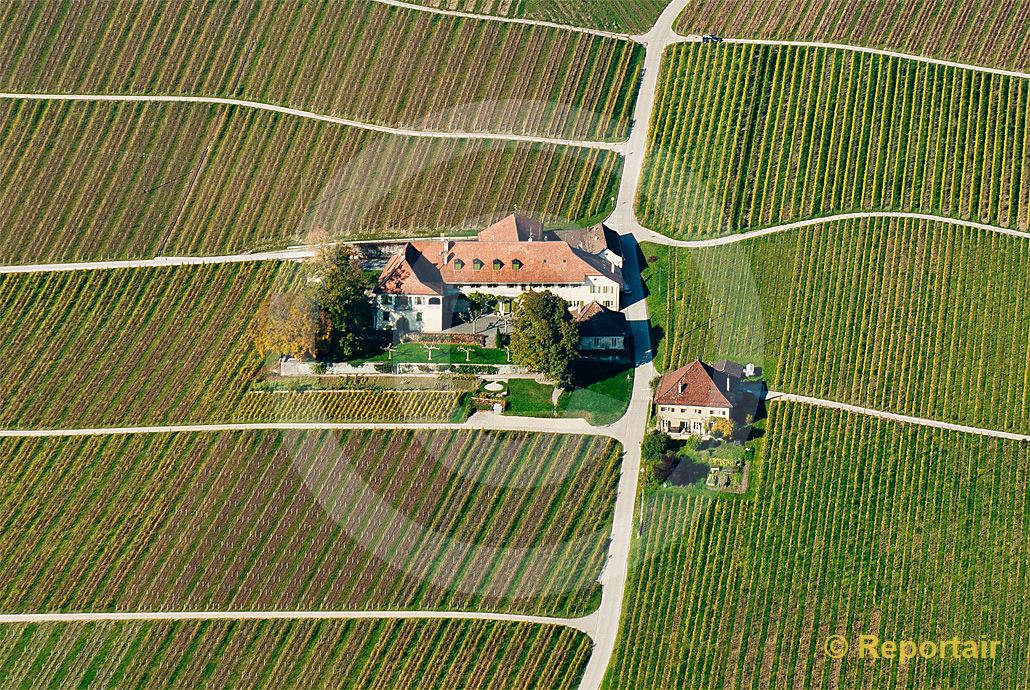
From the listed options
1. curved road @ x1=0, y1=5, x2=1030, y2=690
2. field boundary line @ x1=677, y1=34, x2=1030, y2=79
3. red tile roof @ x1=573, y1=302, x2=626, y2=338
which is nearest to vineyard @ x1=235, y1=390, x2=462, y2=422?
curved road @ x1=0, y1=5, x2=1030, y2=690

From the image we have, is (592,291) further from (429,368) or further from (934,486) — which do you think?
(934,486)

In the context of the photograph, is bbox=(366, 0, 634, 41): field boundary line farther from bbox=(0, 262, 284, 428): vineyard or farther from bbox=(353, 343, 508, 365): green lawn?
bbox=(353, 343, 508, 365): green lawn

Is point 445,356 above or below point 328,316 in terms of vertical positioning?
above

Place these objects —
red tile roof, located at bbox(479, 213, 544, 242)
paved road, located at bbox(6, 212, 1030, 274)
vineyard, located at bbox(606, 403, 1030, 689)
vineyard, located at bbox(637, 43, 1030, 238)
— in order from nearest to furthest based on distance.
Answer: vineyard, located at bbox(606, 403, 1030, 689) → red tile roof, located at bbox(479, 213, 544, 242) → paved road, located at bbox(6, 212, 1030, 274) → vineyard, located at bbox(637, 43, 1030, 238)

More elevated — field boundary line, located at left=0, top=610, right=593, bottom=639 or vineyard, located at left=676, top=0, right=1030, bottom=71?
vineyard, located at left=676, top=0, right=1030, bottom=71

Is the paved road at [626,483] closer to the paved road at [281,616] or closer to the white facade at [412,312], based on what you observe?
the paved road at [281,616]

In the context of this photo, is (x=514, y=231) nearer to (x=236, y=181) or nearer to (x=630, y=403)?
(x=630, y=403)

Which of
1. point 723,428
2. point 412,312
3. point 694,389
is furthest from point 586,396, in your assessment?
point 412,312

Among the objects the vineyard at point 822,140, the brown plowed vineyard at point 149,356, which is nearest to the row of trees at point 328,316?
the brown plowed vineyard at point 149,356
